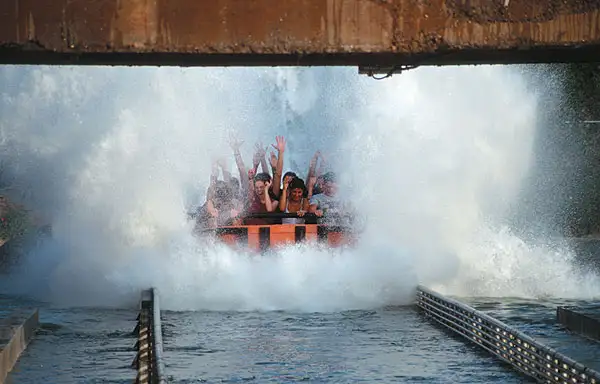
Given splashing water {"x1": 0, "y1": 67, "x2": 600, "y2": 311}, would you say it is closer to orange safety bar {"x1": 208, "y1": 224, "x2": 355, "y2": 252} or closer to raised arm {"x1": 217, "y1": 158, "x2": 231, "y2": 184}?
orange safety bar {"x1": 208, "y1": 224, "x2": 355, "y2": 252}

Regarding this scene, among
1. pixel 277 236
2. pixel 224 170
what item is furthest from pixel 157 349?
pixel 224 170

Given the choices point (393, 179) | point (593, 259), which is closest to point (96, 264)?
point (393, 179)

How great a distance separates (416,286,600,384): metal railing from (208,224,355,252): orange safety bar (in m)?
4.09

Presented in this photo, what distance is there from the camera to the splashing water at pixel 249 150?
73.7 ft

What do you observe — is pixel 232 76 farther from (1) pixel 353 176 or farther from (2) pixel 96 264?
(2) pixel 96 264

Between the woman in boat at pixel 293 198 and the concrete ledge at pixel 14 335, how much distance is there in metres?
7.76

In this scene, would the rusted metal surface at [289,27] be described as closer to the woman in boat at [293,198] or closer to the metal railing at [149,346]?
the metal railing at [149,346]

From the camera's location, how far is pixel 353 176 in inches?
1056

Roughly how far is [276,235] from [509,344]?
9416 millimetres

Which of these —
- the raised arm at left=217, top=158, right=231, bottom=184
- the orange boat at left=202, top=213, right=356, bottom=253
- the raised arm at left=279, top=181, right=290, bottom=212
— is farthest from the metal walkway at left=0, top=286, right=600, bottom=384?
the raised arm at left=217, top=158, right=231, bottom=184

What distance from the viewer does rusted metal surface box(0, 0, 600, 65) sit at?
30.7 feet

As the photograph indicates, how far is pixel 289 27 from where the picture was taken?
945 centimetres

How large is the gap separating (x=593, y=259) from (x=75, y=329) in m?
16.4

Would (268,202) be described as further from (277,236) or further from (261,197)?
(277,236)
